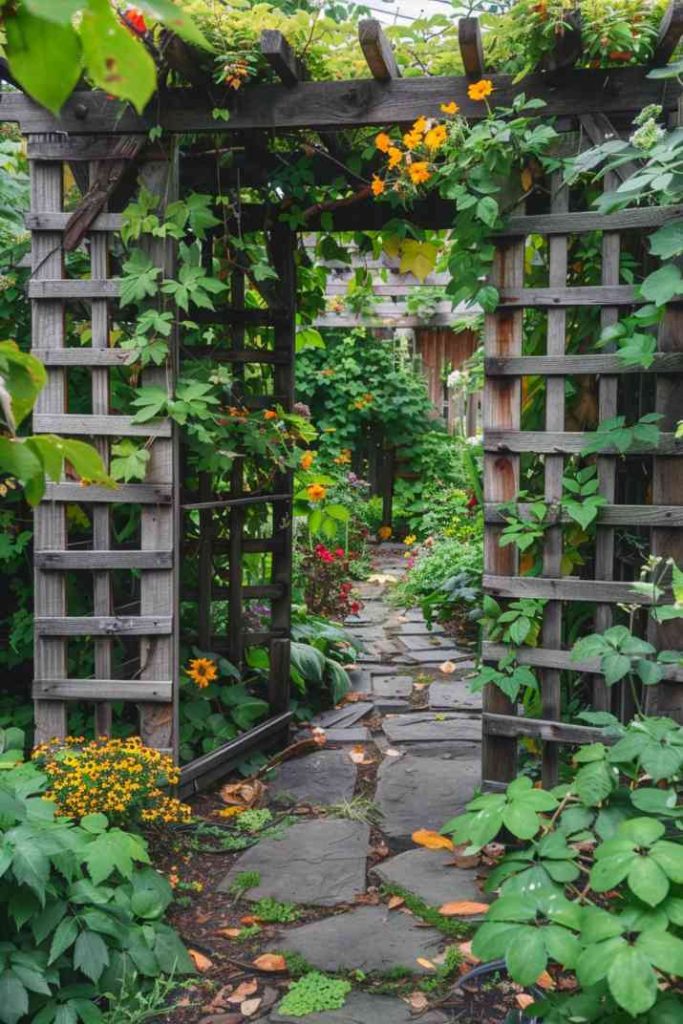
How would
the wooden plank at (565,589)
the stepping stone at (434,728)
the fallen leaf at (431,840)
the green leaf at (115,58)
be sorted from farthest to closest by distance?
the stepping stone at (434,728) → the fallen leaf at (431,840) → the wooden plank at (565,589) → the green leaf at (115,58)

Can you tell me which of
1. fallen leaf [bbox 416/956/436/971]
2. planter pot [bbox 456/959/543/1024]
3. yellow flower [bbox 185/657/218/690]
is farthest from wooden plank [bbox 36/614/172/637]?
planter pot [bbox 456/959/543/1024]

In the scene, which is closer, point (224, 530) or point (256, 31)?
point (256, 31)

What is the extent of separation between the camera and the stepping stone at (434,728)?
4.34m

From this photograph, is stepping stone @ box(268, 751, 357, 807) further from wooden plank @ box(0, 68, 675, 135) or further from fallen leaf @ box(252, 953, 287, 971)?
wooden plank @ box(0, 68, 675, 135)

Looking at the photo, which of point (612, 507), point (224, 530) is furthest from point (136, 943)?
point (224, 530)

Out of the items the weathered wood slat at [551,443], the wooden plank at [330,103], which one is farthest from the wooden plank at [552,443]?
the wooden plank at [330,103]

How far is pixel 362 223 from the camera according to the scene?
13.2ft

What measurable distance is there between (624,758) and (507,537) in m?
1.10

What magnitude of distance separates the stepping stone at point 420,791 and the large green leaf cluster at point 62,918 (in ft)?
3.91

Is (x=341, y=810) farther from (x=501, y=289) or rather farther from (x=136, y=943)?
(x=501, y=289)

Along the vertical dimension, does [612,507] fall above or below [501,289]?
below

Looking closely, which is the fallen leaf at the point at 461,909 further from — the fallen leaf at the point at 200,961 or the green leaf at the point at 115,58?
the green leaf at the point at 115,58

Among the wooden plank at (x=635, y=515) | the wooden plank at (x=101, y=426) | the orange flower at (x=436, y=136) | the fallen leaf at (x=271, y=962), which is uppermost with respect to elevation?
the orange flower at (x=436, y=136)

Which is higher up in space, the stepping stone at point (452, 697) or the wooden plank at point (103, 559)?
the wooden plank at point (103, 559)
